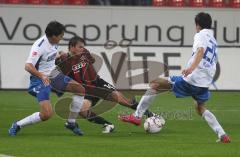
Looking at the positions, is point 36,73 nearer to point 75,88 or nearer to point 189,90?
point 75,88

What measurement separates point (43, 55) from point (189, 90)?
2323 mm

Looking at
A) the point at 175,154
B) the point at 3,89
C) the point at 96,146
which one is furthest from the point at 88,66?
the point at 3,89

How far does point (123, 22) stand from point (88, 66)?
10910 millimetres

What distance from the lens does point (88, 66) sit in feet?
48.3

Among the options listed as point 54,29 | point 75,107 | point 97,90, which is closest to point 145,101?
point 75,107

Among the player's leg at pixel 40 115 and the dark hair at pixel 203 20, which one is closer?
the dark hair at pixel 203 20

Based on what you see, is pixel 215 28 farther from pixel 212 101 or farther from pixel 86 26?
pixel 212 101

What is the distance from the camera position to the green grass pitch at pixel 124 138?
11.1 metres

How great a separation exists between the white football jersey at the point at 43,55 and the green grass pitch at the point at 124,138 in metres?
1.07

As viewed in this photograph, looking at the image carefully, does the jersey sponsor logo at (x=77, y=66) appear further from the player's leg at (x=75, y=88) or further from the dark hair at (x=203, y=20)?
the dark hair at (x=203, y=20)

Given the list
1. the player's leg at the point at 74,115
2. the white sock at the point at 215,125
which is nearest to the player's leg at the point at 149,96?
the player's leg at the point at 74,115

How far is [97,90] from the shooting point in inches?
576

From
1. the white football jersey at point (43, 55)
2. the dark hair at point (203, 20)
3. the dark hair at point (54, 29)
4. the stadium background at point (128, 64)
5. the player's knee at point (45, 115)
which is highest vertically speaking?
the dark hair at point (203, 20)

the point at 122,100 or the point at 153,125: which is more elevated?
the point at 122,100
